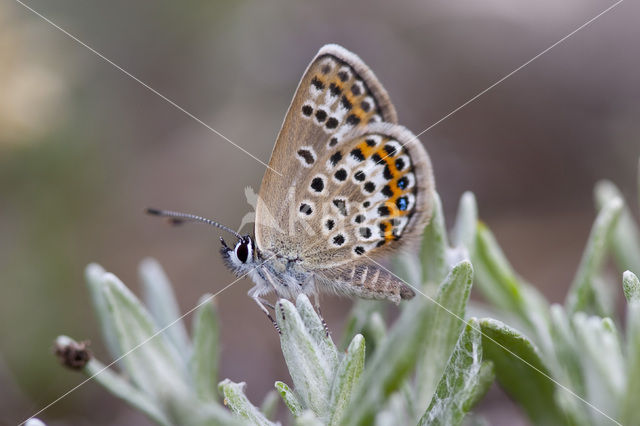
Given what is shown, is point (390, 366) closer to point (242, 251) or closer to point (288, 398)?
point (288, 398)

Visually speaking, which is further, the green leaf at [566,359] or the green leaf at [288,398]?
the green leaf at [566,359]

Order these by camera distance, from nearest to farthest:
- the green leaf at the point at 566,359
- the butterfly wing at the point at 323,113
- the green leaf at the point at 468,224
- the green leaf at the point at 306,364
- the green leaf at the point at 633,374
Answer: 1. the green leaf at the point at 633,374
2. the green leaf at the point at 306,364
3. the green leaf at the point at 566,359
4. the green leaf at the point at 468,224
5. the butterfly wing at the point at 323,113

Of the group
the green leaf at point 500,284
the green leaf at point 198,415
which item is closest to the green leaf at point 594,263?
the green leaf at point 500,284

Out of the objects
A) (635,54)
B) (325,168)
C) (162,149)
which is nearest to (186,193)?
(162,149)

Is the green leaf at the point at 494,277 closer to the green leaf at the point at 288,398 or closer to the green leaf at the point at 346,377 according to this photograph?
the green leaf at the point at 346,377

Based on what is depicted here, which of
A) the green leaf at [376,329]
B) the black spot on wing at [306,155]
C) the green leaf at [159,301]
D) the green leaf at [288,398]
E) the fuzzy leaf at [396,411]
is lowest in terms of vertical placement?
the green leaf at [288,398]

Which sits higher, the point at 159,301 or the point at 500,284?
the point at 500,284

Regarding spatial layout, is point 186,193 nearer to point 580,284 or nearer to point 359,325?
point 359,325

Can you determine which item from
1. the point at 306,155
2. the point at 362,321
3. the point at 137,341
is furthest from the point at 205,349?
the point at 306,155
